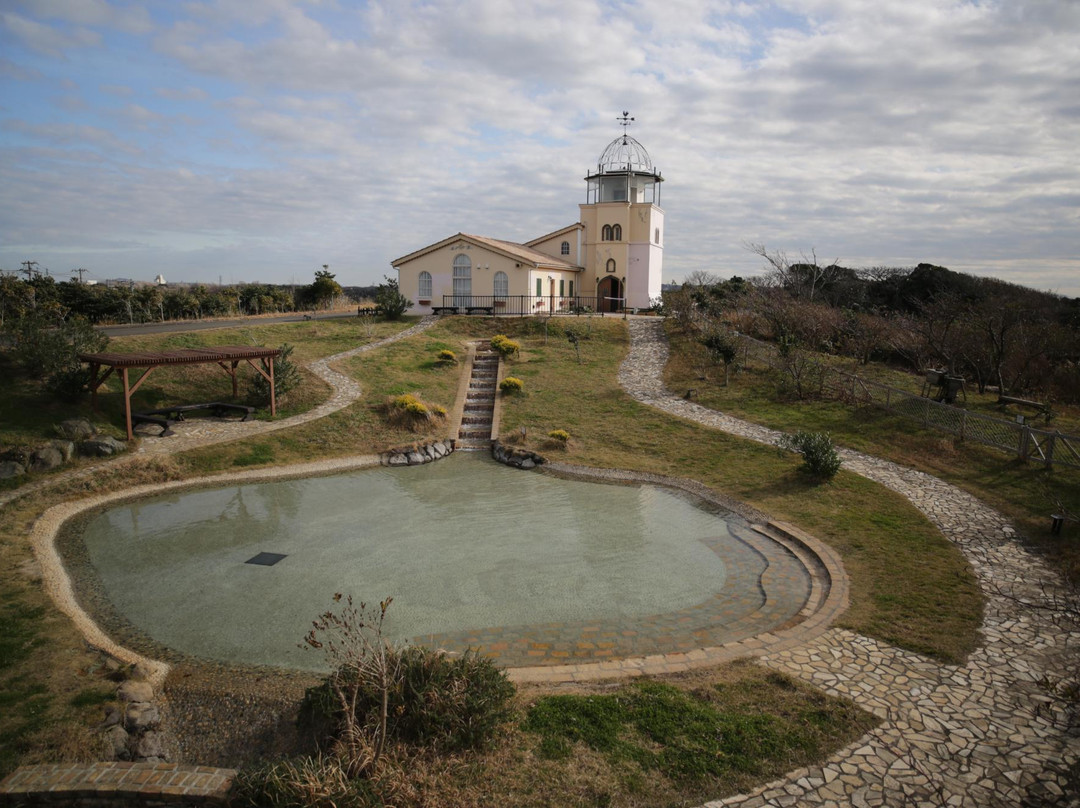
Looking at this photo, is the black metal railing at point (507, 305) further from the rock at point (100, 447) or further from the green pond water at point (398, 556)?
the rock at point (100, 447)

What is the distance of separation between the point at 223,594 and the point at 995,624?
34.7ft

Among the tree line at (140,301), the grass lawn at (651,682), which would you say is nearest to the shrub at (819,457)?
the grass lawn at (651,682)

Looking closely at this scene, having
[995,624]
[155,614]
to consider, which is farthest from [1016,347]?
[155,614]

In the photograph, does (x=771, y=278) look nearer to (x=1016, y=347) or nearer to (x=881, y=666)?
(x=1016, y=347)

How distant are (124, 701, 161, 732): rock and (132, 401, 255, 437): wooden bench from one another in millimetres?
11648

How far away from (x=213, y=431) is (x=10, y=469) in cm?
455

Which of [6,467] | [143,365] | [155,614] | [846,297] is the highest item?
[846,297]

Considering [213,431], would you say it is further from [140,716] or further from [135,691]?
[140,716]

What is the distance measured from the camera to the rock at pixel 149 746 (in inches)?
223

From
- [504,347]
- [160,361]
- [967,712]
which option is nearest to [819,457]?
[967,712]

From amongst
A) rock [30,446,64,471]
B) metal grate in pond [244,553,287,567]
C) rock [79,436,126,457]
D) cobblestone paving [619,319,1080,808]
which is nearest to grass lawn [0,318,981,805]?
cobblestone paving [619,319,1080,808]

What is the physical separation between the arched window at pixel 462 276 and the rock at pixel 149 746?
28772mm

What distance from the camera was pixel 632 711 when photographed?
19.9 feet

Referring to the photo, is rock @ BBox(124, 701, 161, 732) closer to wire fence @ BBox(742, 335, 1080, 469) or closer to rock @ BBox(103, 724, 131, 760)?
rock @ BBox(103, 724, 131, 760)
